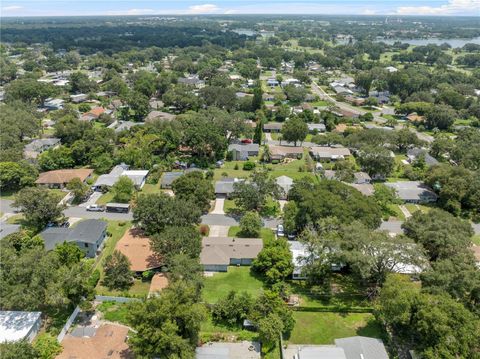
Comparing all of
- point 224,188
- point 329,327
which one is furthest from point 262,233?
point 329,327

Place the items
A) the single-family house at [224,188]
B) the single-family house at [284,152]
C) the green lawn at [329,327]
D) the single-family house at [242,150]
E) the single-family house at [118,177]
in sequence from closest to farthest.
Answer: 1. the green lawn at [329,327]
2. the single-family house at [224,188]
3. the single-family house at [118,177]
4. the single-family house at [284,152]
5. the single-family house at [242,150]

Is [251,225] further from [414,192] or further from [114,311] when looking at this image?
[414,192]

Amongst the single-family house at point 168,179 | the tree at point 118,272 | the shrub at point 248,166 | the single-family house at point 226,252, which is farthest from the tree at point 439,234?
the single-family house at point 168,179

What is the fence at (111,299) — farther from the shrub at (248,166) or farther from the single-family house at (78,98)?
the single-family house at (78,98)

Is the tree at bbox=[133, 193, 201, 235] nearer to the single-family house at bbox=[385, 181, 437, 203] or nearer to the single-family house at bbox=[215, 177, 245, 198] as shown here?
the single-family house at bbox=[215, 177, 245, 198]

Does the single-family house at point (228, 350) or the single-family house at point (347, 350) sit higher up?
the single-family house at point (347, 350)

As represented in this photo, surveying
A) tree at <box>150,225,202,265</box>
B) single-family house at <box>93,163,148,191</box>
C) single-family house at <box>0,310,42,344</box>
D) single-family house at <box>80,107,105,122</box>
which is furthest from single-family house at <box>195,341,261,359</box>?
single-family house at <box>80,107,105,122</box>

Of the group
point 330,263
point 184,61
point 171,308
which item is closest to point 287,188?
point 330,263
